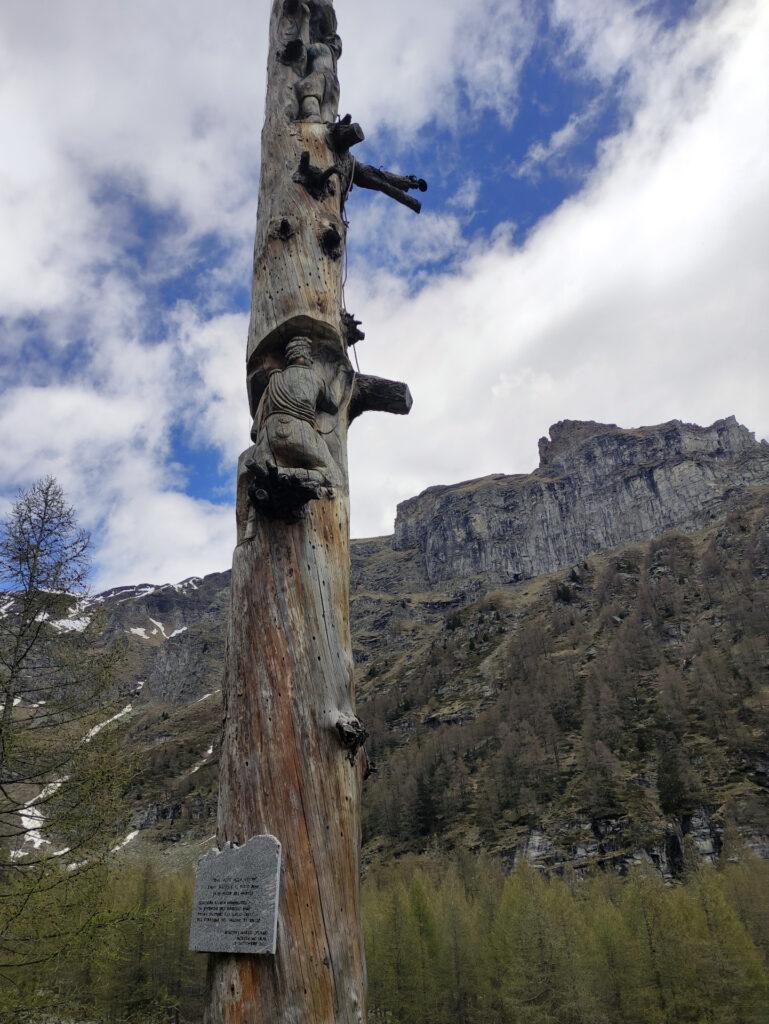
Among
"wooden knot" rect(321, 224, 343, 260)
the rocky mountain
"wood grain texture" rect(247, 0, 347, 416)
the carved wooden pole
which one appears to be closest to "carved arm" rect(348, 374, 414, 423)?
the carved wooden pole

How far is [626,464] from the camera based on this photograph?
19100 centimetres

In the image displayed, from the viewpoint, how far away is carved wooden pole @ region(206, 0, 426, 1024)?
2.13 meters

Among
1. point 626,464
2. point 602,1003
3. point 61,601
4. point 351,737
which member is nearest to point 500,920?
point 602,1003

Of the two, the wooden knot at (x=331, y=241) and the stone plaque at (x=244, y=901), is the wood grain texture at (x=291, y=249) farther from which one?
the stone plaque at (x=244, y=901)

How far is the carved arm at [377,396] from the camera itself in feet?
12.0

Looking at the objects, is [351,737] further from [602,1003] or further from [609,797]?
[609,797]

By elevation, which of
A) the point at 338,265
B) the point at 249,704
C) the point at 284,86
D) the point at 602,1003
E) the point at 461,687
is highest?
the point at 461,687

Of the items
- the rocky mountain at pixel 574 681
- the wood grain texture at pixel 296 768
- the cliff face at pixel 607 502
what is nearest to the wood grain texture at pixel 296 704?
the wood grain texture at pixel 296 768

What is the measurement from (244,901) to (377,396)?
2538mm

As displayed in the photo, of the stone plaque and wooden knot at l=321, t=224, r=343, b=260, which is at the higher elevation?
wooden knot at l=321, t=224, r=343, b=260

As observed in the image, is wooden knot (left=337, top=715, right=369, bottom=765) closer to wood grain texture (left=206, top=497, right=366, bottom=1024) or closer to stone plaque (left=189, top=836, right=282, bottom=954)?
wood grain texture (left=206, top=497, right=366, bottom=1024)

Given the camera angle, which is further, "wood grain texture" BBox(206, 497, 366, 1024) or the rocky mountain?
the rocky mountain

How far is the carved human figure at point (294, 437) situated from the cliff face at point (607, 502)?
565 feet

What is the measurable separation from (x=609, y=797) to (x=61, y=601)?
66813 millimetres
